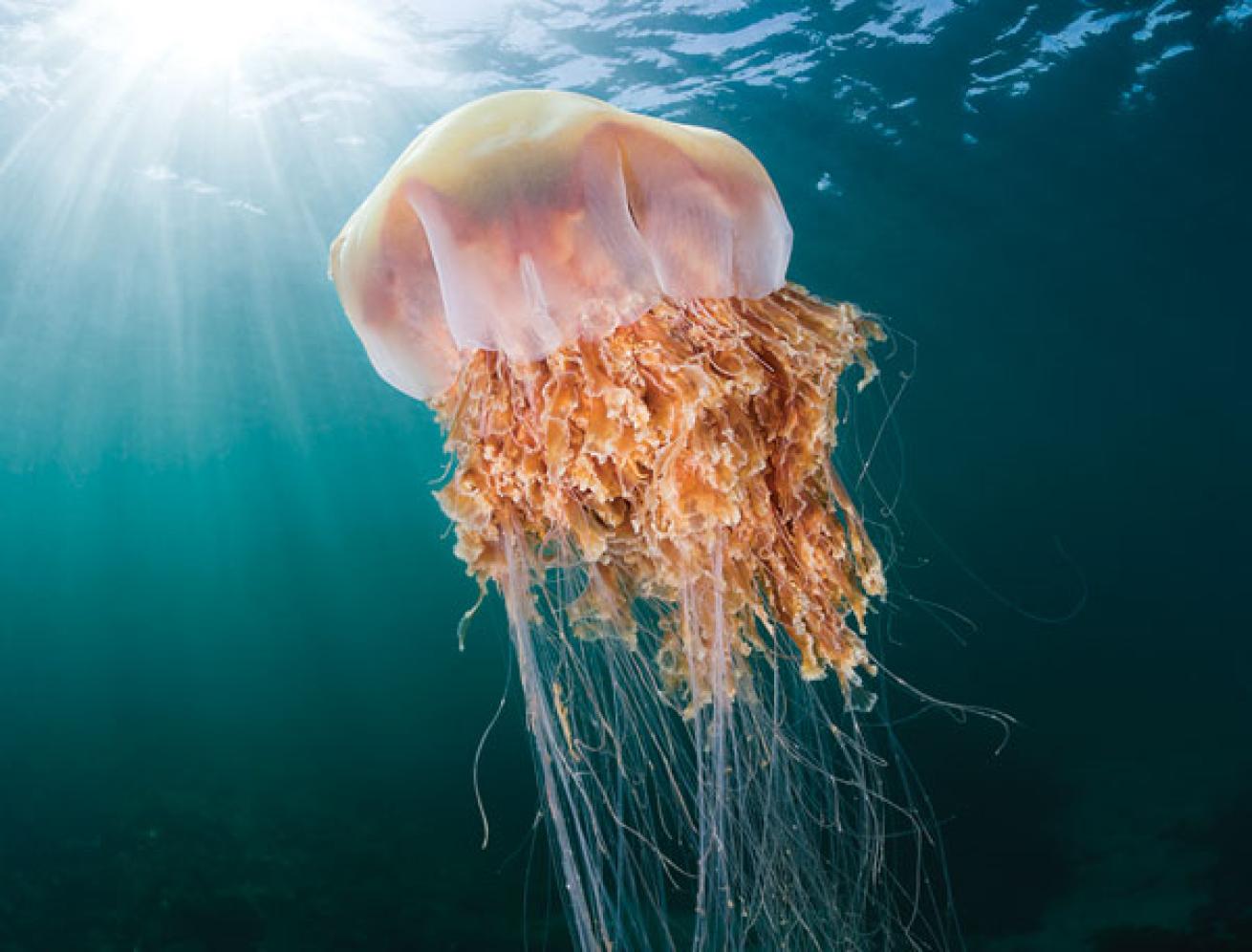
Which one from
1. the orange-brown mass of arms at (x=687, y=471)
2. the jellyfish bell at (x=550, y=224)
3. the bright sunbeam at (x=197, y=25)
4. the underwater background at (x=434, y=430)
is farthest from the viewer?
the underwater background at (x=434, y=430)

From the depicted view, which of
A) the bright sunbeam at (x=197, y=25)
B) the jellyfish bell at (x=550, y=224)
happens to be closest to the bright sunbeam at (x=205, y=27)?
the bright sunbeam at (x=197, y=25)

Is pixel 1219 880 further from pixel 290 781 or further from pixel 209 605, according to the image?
pixel 209 605

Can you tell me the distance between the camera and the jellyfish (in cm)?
153

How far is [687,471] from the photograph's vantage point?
1.77 metres

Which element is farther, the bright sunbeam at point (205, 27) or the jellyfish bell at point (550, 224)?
the bright sunbeam at point (205, 27)

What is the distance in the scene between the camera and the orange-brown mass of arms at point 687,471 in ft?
5.43

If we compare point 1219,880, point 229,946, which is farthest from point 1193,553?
point 229,946

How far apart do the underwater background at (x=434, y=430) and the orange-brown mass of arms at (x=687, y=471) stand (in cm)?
20

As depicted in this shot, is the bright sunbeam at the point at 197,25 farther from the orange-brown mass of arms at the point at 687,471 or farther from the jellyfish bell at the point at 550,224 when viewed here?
the orange-brown mass of arms at the point at 687,471

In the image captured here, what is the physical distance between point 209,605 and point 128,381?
3234cm

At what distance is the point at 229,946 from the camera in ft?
39.1

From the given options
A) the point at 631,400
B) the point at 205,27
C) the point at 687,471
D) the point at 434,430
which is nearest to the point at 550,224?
the point at 631,400

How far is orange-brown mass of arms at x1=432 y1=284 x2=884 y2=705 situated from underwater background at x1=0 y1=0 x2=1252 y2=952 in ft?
0.67

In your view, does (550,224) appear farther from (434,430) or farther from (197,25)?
(434,430)
